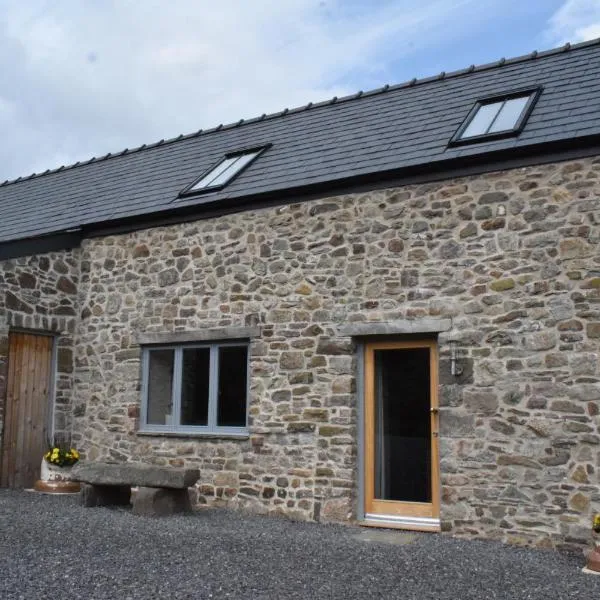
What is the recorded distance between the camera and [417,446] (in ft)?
26.4

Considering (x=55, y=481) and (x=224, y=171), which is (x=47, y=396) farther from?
(x=224, y=171)

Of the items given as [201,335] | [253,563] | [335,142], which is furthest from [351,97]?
[253,563]

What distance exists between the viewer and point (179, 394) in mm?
9758

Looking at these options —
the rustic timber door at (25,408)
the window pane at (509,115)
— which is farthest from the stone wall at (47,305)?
the window pane at (509,115)

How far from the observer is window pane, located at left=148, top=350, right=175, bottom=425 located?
9.96m

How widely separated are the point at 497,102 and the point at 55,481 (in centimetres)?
763

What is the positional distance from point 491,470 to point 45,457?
5.92 m

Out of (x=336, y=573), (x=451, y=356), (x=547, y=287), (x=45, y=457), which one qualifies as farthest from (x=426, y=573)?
(x=45, y=457)

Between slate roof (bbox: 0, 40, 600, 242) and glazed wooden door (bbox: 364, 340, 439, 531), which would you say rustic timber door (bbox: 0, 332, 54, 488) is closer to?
slate roof (bbox: 0, 40, 600, 242)

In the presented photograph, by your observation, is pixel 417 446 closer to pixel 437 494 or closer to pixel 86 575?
pixel 437 494

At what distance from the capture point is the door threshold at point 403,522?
25.4ft

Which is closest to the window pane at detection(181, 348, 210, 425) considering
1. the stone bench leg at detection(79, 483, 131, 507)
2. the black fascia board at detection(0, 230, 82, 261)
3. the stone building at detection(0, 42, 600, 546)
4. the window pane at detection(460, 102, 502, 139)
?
the stone building at detection(0, 42, 600, 546)

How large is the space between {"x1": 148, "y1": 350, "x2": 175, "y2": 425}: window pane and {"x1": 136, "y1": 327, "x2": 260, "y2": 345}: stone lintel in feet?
0.77

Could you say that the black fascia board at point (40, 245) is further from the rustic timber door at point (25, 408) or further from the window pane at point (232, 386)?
the window pane at point (232, 386)
